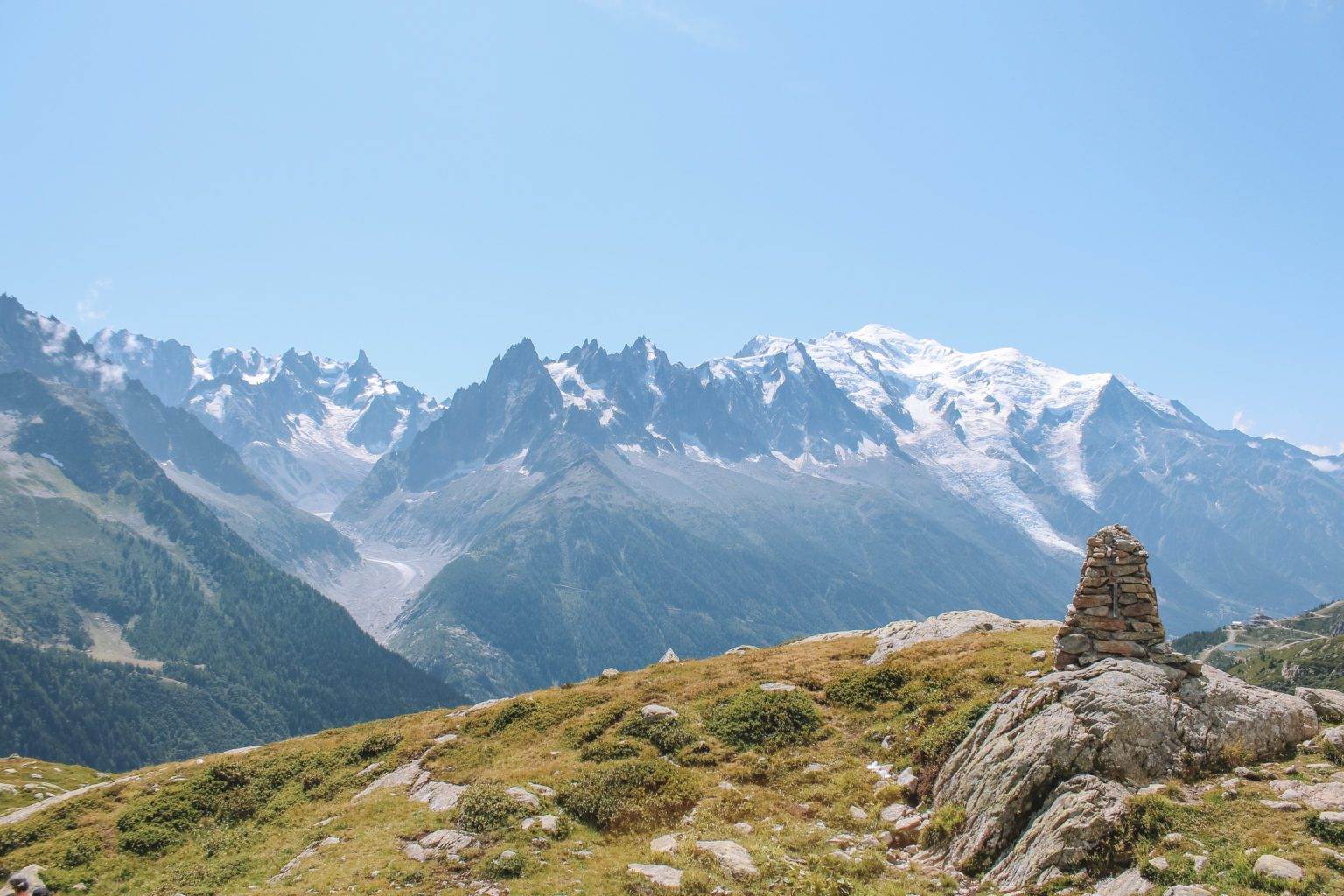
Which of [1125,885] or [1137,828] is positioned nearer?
[1125,885]

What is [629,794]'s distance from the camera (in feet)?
90.1

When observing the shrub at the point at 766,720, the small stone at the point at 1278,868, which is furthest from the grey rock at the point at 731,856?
the small stone at the point at 1278,868

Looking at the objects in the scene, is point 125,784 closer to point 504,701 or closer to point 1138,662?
point 504,701

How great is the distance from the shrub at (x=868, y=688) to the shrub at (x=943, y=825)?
11779 mm

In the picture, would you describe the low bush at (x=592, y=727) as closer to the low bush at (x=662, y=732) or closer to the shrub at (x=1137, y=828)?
the low bush at (x=662, y=732)

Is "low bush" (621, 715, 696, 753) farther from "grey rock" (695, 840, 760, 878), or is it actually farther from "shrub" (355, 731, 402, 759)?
"shrub" (355, 731, 402, 759)

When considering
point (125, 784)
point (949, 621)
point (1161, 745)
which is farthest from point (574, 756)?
point (949, 621)

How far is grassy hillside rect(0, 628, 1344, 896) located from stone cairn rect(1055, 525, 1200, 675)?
181 inches

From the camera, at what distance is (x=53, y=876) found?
27.2 metres

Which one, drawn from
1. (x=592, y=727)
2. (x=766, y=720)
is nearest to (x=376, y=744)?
(x=592, y=727)

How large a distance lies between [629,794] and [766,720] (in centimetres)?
853

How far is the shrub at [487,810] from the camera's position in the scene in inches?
1021

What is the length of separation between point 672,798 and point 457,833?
791cm

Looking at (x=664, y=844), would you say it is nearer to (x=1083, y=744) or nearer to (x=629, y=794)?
(x=629, y=794)
